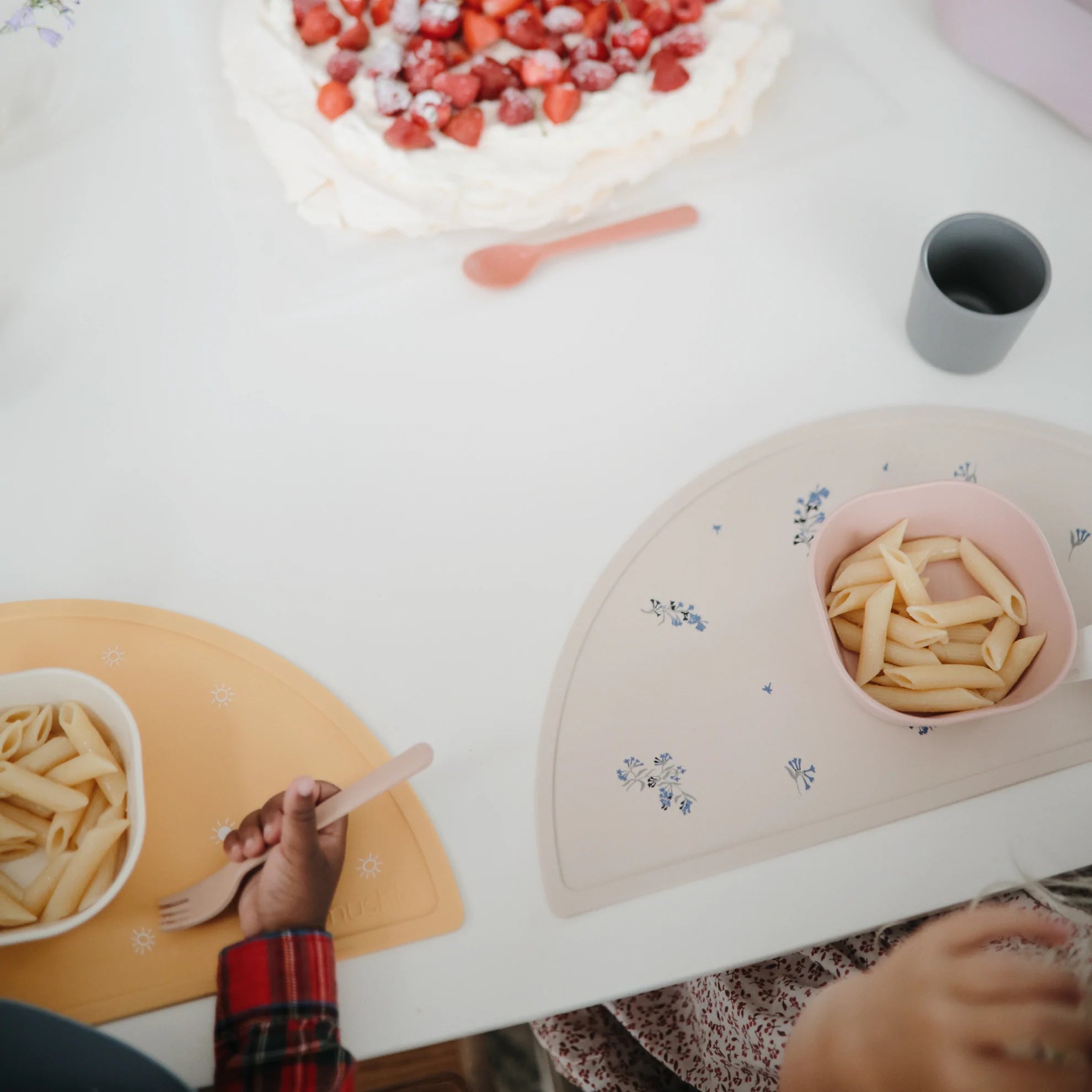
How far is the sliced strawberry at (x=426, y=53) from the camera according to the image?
0.89 meters

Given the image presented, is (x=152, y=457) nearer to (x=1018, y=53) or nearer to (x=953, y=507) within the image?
(x=953, y=507)

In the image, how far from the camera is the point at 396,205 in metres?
0.87

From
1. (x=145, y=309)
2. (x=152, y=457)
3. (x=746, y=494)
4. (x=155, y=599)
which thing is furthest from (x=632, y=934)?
(x=145, y=309)

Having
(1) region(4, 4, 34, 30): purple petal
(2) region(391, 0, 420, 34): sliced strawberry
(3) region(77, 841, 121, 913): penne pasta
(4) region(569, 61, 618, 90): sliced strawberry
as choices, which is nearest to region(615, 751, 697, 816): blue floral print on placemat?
(3) region(77, 841, 121, 913): penne pasta

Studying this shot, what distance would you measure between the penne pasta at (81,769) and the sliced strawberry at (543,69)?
69cm

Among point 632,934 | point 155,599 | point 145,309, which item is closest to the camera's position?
point 632,934

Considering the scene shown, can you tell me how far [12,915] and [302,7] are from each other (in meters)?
0.82

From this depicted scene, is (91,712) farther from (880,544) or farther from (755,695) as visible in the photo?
(880,544)

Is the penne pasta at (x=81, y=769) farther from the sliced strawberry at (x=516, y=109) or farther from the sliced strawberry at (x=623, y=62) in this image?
the sliced strawberry at (x=623, y=62)

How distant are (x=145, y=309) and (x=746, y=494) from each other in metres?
0.59

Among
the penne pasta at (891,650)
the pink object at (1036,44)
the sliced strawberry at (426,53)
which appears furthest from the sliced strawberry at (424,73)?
the penne pasta at (891,650)

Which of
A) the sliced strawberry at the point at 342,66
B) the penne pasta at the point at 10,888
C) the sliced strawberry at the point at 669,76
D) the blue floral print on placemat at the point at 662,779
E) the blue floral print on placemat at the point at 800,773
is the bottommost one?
the blue floral print on placemat at the point at 800,773

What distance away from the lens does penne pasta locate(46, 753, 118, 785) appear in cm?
67

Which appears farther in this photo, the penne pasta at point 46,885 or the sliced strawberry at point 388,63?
the sliced strawberry at point 388,63
